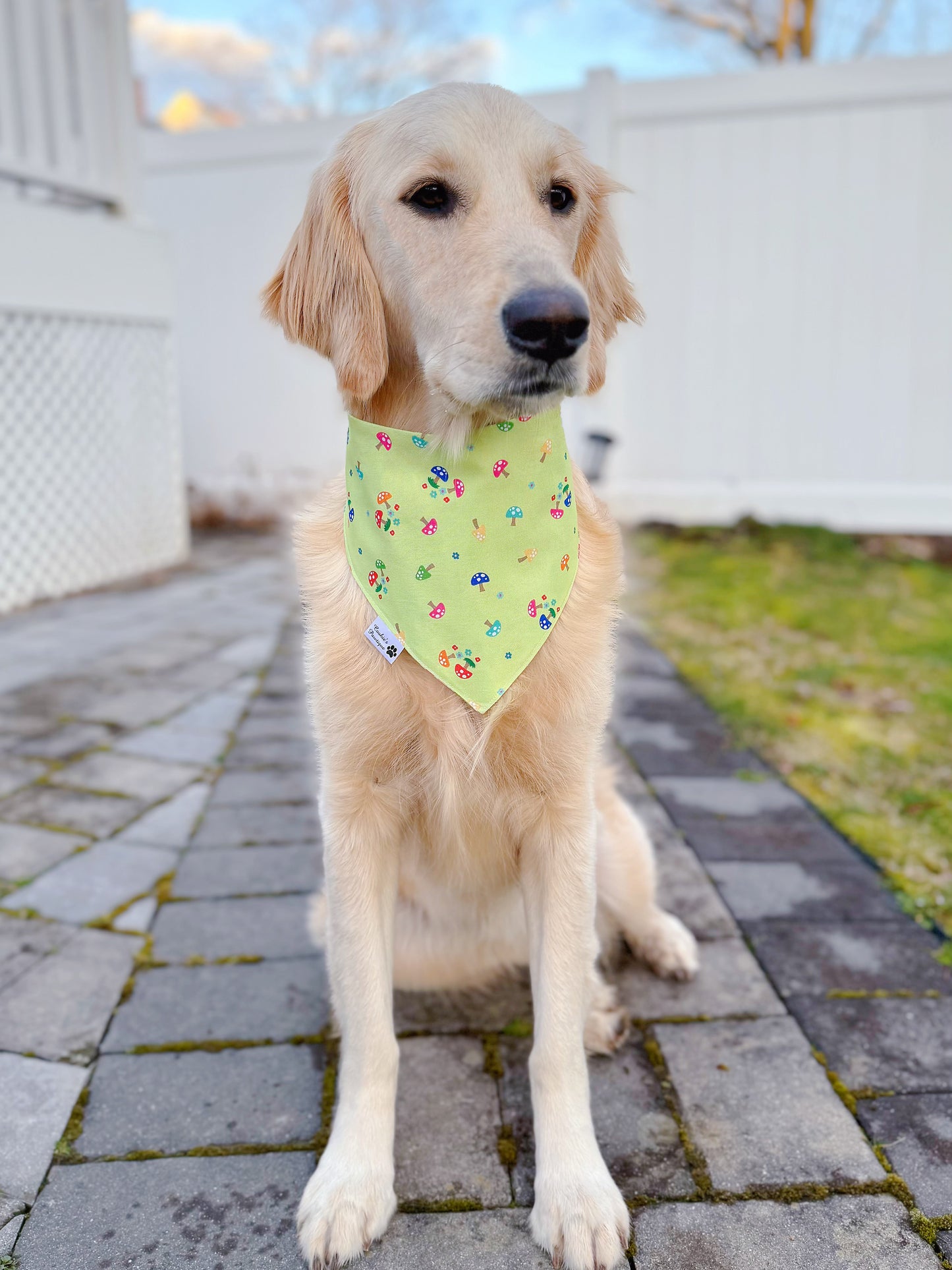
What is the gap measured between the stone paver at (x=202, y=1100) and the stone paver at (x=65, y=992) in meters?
0.11

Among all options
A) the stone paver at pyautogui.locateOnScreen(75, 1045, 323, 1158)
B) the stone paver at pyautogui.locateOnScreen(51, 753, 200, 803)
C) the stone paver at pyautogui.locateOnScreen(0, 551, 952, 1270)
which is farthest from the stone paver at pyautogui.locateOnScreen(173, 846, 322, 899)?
the stone paver at pyautogui.locateOnScreen(75, 1045, 323, 1158)

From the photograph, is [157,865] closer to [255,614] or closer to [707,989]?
[707,989]

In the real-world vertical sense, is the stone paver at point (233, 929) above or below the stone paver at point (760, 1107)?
above

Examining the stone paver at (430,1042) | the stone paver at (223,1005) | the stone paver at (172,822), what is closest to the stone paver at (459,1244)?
the stone paver at (430,1042)

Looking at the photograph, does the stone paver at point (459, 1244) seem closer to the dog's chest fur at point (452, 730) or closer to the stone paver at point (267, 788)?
the dog's chest fur at point (452, 730)

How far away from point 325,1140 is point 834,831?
1.77m

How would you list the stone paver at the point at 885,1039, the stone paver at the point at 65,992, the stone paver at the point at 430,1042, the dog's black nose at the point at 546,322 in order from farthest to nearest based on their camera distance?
the stone paver at the point at 65,992 < the stone paver at the point at 885,1039 < the stone paver at the point at 430,1042 < the dog's black nose at the point at 546,322

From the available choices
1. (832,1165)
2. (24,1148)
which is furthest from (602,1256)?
(24,1148)

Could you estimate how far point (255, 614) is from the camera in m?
5.36

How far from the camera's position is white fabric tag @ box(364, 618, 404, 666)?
165cm

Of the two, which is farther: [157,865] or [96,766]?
[96,766]

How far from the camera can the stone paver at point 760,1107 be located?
63.0 inches

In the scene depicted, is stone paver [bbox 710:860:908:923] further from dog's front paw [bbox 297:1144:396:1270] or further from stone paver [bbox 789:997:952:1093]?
dog's front paw [bbox 297:1144:396:1270]

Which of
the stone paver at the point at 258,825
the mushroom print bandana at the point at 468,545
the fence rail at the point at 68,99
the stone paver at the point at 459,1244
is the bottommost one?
the stone paver at the point at 459,1244
